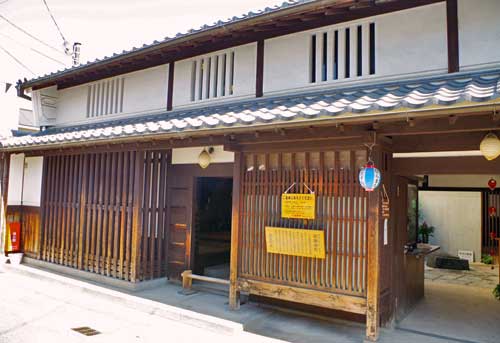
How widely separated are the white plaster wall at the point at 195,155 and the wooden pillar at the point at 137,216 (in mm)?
889

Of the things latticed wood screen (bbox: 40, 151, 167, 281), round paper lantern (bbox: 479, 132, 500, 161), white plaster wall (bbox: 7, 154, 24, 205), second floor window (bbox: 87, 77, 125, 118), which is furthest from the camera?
white plaster wall (bbox: 7, 154, 24, 205)

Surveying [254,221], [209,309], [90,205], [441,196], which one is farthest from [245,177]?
[441,196]

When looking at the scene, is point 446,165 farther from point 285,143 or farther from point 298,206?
point 285,143

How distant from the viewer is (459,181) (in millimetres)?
12609

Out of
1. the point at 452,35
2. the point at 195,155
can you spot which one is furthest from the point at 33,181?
the point at 452,35

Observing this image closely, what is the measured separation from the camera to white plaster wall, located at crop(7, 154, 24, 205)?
1132cm

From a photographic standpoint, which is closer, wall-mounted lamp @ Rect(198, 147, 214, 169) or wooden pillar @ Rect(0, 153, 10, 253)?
wall-mounted lamp @ Rect(198, 147, 214, 169)

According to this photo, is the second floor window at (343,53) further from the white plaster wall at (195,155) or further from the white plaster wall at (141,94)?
the white plaster wall at (141,94)

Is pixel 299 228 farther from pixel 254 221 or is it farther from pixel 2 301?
pixel 2 301

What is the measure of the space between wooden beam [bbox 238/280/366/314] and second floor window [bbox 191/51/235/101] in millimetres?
3873

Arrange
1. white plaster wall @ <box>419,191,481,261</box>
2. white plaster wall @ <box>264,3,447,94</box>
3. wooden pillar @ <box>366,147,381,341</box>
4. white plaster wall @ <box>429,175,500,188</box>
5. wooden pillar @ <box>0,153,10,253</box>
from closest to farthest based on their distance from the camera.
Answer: wooden pillar @ <box>366,147,381,341</box> → white plaster wall @ <box>264,3,447,94</box> → wooden pillar @ <box>0,153,10,253</box> → white plaster wall @ <box>429,175,500,188</box> → white plaster wall @ <box>419,191,481,261</box>

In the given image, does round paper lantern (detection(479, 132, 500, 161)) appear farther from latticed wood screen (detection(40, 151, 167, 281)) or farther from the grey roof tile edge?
latticed wood screen (detection(40, 151, 167, 281))

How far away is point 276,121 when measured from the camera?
515 cm

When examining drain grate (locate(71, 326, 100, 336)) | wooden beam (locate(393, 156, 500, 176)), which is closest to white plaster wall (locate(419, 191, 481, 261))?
wooden beam (locate(393, 156, 500, 176))
